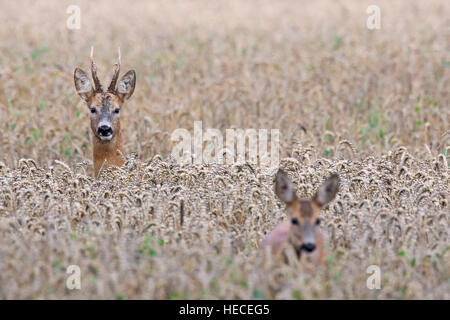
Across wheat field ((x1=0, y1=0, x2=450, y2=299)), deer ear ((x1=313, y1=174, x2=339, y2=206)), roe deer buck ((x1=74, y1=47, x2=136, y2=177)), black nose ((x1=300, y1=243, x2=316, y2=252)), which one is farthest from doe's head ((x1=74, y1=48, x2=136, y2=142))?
black nose ((x1=300, y1=243, x2=316, y2=252))

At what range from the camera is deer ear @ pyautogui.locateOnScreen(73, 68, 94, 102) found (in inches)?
385

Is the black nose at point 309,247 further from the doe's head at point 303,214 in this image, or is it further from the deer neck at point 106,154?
the deer neck at point 106,154

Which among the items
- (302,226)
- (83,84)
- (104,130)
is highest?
(83,84)

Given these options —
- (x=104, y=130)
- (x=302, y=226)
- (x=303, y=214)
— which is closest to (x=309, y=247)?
(x=302, y=226)

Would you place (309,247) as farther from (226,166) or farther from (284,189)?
(226,166)

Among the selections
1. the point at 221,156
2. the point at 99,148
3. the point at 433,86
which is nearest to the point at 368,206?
the point at 221,156

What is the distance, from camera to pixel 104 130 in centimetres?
967

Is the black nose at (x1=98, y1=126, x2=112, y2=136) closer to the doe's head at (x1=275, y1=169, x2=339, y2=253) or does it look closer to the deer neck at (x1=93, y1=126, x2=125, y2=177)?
the deer neck at (x1=93, y1=126, x2=125, y2=177)

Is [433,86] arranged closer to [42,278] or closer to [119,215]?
[119,215]

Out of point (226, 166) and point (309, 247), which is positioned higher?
point (226, 166)

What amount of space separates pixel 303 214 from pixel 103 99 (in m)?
4.20

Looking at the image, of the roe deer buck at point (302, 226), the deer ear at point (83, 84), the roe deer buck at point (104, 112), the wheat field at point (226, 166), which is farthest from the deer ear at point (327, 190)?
the deer ear at point (83, 84)

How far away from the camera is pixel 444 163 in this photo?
8.88m
